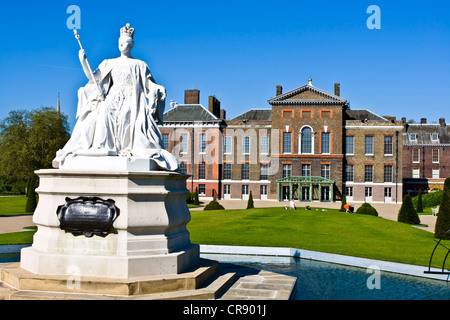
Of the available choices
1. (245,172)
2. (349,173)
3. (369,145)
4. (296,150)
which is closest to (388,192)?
(349,173)

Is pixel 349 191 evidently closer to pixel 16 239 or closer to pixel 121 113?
pixel 16 239

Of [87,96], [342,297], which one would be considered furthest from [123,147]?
[342,297]

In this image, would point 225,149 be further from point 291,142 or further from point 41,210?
point 41,210

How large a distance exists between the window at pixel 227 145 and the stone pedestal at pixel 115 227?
44891 mm

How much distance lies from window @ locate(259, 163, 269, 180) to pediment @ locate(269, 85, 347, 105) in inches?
289

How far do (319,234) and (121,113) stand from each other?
1283 centimetres

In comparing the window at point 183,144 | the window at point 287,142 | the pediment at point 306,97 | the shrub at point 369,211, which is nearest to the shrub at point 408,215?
the shrub at point 369,211

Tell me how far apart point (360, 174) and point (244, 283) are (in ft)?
148

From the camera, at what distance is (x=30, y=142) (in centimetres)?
4838

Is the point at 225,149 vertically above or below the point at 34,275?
above

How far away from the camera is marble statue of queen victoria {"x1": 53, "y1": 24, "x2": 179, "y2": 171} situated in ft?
26.5

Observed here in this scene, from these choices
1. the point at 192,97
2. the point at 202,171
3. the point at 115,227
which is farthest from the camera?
the point at 192,97

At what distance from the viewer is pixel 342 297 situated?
816cm

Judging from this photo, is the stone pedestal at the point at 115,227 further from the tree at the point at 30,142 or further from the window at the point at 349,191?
the window at the point at 349,191
